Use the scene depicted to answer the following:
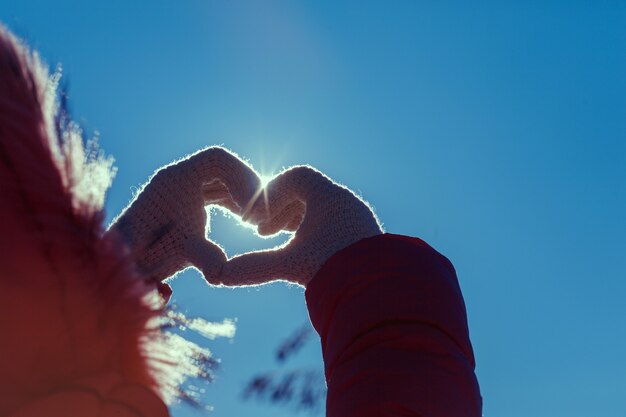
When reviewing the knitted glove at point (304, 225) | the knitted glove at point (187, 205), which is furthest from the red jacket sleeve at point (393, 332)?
the knitted glove at point (187, 205)

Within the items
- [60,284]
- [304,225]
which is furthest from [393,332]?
[60,284]

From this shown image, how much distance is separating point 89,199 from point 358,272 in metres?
0.29

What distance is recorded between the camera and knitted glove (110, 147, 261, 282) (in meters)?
0.58

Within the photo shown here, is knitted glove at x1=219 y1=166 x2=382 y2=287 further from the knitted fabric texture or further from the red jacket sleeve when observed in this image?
the knitted fabric texture

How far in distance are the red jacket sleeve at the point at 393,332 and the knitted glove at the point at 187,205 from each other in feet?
0.44

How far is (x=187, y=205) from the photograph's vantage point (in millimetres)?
645

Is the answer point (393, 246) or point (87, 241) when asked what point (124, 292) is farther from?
point (393, 246)

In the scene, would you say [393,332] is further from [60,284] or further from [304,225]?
[60,284]

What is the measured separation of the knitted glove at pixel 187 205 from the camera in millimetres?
578

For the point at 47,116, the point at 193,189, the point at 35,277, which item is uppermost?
the point at 193,189

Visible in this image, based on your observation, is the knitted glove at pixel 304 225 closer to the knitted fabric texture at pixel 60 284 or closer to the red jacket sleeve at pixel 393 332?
the red jacket sleeve at pixel 393 332

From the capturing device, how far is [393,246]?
618mm

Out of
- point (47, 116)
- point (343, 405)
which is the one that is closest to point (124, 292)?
point (47, 116)

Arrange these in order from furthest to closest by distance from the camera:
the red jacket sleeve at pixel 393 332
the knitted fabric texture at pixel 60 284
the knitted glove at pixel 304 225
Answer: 1. the knitted glove at pixel 304 225
2. the red jacket sleeve at pixel 393 332
3. the knitted fabric texture at pixel 60 284
